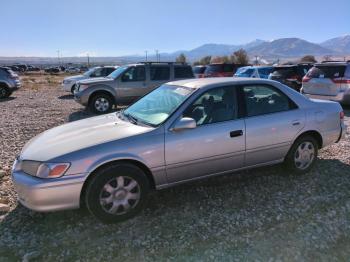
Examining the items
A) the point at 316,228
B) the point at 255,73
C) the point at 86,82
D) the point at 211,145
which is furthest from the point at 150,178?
the point at 255,73

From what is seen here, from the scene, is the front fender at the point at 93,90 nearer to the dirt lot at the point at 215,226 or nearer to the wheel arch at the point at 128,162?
the dirt lot at the point at 215,226

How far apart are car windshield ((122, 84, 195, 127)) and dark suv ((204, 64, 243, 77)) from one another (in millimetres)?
14451

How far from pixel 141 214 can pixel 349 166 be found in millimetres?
3527

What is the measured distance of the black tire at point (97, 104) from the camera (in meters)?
11.5

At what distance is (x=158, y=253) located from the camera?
337 centimetres

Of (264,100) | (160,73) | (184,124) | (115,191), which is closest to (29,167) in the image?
(115,191)

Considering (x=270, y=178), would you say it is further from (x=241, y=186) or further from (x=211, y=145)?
(x=211, y=145)

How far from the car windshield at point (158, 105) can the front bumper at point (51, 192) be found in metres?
1.17

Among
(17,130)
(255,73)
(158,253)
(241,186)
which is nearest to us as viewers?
(158,253)

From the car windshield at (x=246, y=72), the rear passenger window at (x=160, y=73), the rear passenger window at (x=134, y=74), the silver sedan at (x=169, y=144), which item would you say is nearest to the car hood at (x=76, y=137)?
the silver sedan at (x=169, y=144)

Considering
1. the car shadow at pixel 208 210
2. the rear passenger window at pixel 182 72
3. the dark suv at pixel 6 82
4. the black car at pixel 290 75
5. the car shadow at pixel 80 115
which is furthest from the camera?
the dark suv at pixel 6 82

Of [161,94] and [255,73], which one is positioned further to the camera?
[255,73]

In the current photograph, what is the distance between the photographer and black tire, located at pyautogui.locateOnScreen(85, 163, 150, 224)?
3.72 meters

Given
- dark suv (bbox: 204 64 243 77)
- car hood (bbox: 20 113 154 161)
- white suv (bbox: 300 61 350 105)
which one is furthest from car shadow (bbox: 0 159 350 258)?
dark suv (bbox: 204 64 243 77)
